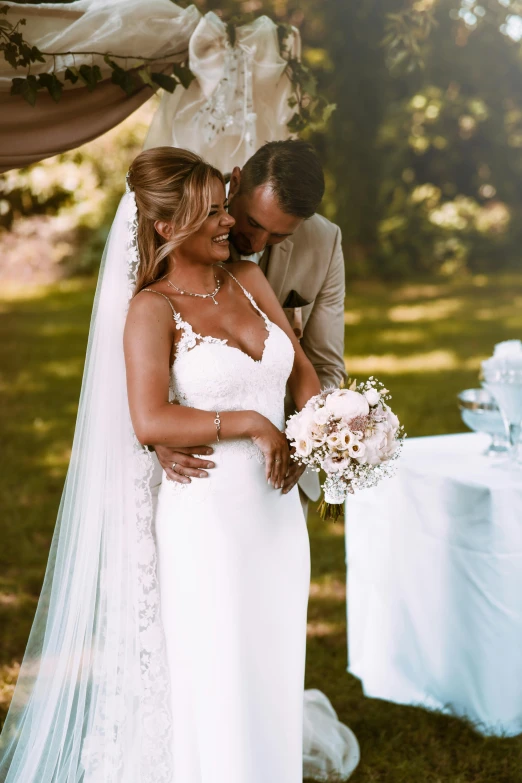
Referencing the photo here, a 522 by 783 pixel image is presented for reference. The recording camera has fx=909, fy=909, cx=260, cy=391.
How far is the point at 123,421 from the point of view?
2.83 metres

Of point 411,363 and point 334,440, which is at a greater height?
point 411,363

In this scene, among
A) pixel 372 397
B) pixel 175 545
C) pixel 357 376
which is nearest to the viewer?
pixel 372 397

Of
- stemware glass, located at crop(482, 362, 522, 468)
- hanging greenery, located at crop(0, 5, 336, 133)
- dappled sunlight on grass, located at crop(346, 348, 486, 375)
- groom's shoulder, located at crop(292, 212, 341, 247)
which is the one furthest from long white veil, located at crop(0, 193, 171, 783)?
dappled sunlight on grass, located at crop(346, 348, 486, 375)

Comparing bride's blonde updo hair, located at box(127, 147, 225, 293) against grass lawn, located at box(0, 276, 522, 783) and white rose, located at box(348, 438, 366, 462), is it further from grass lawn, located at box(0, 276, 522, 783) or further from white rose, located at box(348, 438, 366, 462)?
grass lawn, located at box(0, 276, 522, 783)

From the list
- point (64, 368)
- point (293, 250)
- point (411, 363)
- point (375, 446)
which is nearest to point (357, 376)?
point (411, 363)

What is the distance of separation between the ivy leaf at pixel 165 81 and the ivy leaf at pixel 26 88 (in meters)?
0.51

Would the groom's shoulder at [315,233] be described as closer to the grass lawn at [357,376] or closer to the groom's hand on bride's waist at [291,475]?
the groom's hand on bride's waist at [291,475]

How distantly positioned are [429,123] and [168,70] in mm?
12120

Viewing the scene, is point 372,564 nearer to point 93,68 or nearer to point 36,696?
point 36,696

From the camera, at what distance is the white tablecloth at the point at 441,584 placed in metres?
3.59

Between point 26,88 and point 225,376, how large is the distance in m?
1.29

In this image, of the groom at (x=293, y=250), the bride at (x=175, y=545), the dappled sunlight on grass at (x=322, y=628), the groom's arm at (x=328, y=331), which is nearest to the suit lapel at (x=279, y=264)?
the groom at (x=293, y=250)

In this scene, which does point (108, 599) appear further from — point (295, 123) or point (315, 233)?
point (295, 123)

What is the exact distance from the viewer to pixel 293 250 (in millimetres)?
3436
